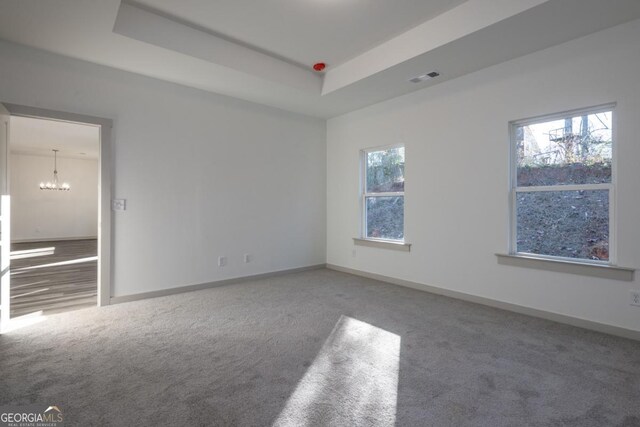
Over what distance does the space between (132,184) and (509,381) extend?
4.11m

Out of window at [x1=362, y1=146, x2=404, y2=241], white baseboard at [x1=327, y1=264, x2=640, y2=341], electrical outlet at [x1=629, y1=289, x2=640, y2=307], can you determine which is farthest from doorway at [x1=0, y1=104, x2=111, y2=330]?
electrical outlet at [x1=629, y1=289, x2=640, y2=307]

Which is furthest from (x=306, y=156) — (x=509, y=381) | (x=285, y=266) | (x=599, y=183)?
(x=509, y=381)

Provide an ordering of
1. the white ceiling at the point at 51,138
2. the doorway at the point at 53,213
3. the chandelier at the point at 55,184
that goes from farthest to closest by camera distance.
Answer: the chandelier at the point at 55,184, the white ceiling at the point at 51,138, the doorway at the point at 53,213

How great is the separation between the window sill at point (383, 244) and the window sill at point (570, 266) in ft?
4.06

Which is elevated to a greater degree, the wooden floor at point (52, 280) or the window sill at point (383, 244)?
the window sill at point (383, 244)

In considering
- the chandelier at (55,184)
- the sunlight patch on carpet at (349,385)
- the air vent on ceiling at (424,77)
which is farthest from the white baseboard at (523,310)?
the chandelier at (55,184)

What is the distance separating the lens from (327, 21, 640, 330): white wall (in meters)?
2.88

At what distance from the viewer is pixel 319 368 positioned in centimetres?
234

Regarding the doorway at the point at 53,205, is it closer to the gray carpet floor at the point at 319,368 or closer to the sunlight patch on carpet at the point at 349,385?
the gray carpet floor at the point at 319,368

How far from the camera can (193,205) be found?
174 inches

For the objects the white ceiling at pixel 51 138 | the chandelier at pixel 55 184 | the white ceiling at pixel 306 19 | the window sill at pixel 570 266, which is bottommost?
the window sill at pixel 570 266

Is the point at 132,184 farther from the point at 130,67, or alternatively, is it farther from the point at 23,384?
the point at 23,384

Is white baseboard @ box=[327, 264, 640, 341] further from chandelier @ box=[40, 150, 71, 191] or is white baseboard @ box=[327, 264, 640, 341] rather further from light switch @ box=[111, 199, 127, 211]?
chandelier @ box=[40, 150, 71, 191]

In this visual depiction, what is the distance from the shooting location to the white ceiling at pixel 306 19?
298 centimetres
